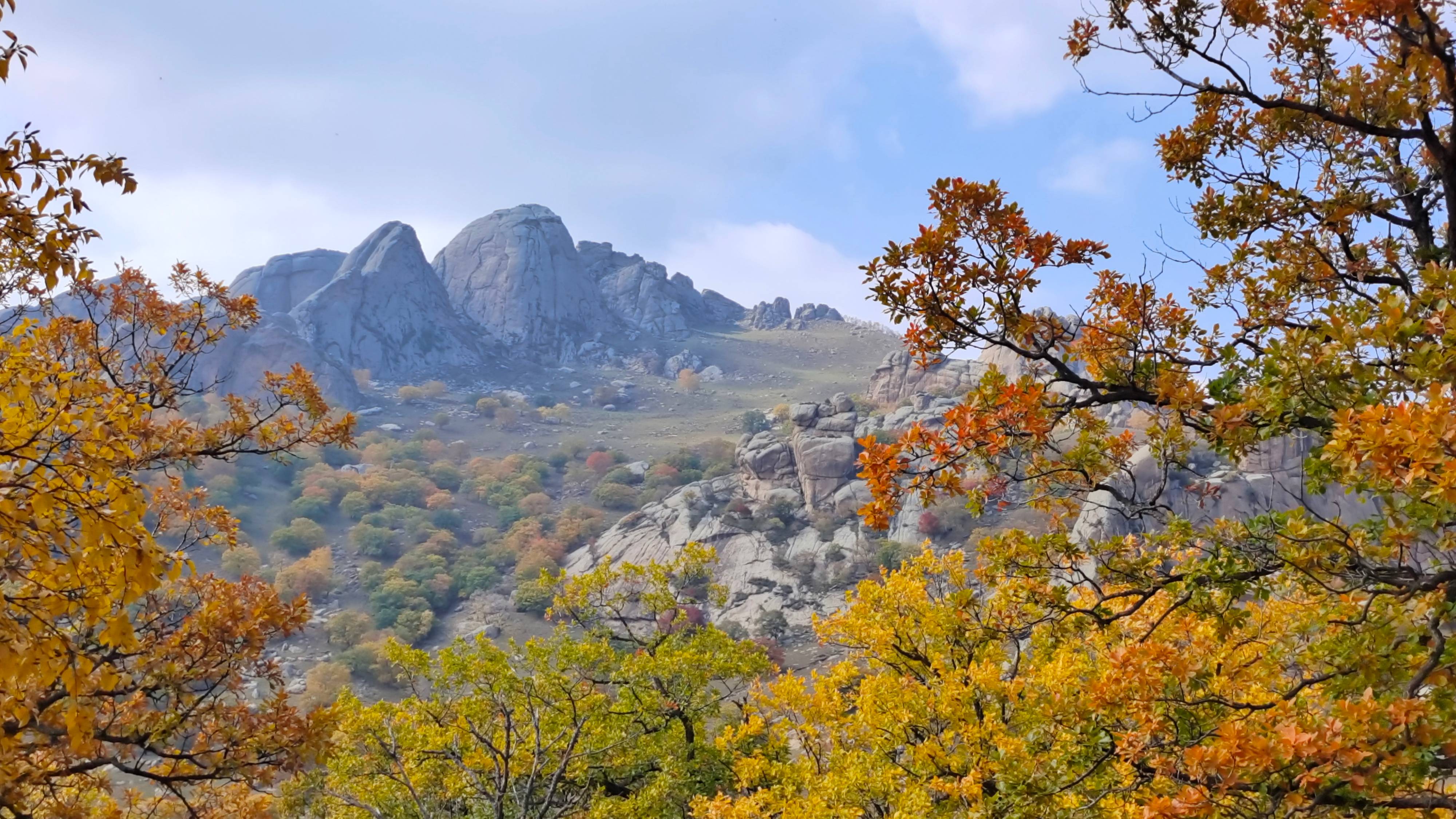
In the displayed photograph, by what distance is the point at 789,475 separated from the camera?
58.4m

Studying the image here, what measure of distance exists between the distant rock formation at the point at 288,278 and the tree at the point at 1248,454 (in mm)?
138238

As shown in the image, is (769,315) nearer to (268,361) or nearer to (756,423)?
(756,423)

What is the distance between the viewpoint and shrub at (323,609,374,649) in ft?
166

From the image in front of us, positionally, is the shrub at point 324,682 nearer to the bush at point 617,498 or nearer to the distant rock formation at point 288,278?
the bush at point 617,498

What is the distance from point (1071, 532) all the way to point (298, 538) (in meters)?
71.6

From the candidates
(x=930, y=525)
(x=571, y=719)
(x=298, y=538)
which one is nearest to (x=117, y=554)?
(x=571, y=719)

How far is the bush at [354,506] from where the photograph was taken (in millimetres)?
74688

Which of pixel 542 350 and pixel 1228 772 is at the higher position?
pixel 542 350

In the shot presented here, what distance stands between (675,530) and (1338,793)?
52433 mm

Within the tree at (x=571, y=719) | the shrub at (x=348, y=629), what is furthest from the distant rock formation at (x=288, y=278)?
the tree at (x=571, y=719)

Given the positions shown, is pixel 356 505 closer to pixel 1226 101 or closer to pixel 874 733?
pixel 874 733

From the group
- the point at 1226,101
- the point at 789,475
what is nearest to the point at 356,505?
the point at 789,475

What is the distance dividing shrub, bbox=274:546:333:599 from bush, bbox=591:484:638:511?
2401cm

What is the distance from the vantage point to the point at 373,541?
67.1 m
